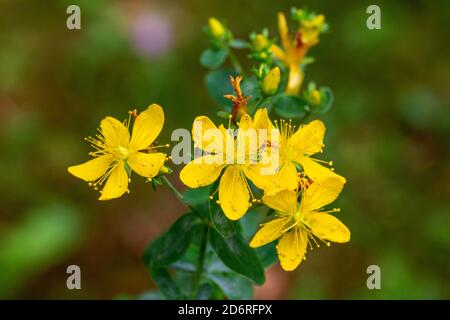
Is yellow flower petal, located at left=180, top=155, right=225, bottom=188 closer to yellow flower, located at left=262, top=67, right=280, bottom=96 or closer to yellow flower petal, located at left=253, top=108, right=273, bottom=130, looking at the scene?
yellow flower petal, located at left=253, top=108, right=273, bottom=130

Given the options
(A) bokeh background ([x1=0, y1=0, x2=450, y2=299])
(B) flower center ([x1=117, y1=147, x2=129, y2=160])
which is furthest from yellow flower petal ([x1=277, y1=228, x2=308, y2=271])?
(A) bokeh background ([x1=0, y1=0, x2=450, y2=299])

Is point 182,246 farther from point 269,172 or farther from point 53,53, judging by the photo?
point 53,53

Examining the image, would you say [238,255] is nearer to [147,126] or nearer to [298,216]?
[298,216]

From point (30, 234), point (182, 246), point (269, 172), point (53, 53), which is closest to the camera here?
point (269, 172)

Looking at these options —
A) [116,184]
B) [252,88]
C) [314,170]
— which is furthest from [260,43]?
[116,184]

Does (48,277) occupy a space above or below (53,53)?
below
